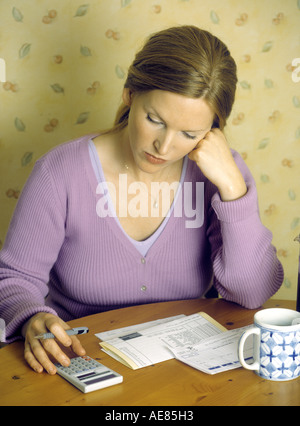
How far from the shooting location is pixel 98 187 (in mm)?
1429

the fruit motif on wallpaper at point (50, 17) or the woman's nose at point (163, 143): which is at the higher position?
the fruit motif on wallpaper at point (50, 17)

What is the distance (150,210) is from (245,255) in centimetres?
31

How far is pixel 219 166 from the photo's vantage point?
1346mm

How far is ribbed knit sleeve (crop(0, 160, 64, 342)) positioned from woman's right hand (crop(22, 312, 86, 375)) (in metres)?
0.14

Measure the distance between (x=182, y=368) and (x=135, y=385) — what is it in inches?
4.3

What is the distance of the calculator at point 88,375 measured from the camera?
907 mm

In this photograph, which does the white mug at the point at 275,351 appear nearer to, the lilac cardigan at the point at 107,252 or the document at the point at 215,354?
the document at the point at 215,354

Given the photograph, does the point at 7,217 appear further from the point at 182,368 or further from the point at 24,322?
the point at 182,368

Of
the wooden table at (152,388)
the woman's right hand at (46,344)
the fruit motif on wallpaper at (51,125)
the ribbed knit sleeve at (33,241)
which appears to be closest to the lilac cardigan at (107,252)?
the ribbed knit sleeve at (33,241)

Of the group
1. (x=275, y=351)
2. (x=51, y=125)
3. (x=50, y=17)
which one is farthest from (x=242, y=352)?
(x=50, y=17)

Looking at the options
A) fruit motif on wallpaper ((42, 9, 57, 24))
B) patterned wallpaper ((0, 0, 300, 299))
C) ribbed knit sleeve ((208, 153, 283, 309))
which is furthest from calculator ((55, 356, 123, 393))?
fruit motif on wallpaper ((42, 9, 57, 24))

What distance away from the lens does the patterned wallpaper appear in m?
1.88

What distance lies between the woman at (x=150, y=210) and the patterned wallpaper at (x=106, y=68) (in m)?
0.51
